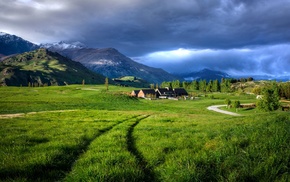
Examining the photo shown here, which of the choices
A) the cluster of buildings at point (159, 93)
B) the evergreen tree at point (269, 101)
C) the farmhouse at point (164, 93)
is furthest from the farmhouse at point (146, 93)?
the evergreen tree at point (269, 101)

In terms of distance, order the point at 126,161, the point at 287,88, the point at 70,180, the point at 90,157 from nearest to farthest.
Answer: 1. the point at 70,180
2. the point at 126,161
3. the point at 90,157
4. the point at 287,88

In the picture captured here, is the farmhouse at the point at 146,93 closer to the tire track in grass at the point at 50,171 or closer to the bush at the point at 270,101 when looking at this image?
the bush at the point at 270,101

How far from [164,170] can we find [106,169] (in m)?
2.26

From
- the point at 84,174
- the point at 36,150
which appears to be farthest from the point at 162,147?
the point at 36,150

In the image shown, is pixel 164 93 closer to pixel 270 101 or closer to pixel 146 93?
pixel 146 93

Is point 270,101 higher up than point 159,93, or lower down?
higher up

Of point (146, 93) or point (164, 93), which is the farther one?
point (164, 93)

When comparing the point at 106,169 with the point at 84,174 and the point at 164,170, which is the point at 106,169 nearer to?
the point at 84,174

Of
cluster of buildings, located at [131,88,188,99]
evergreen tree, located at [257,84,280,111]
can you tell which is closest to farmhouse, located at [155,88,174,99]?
cluster of buildings, located at [131,88,188,99]

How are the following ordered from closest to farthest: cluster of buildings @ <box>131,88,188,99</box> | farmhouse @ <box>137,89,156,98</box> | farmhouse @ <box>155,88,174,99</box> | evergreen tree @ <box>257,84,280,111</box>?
evergreen tree @ <box>257,84,280,111</box> → farmhouse @ <box>137,89,156,98</box> → cluster of buildings @ <box>131,88,188,99</box> → farmhouse @ <box>155,88,174,99</box>

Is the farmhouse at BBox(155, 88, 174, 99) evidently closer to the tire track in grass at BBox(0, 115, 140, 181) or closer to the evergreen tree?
the evergreen tree

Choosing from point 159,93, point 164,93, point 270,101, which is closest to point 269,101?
point 270,101

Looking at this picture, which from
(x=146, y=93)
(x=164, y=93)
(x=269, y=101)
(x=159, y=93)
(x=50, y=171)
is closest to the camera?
(x=50, y=171)

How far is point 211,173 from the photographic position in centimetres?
763
